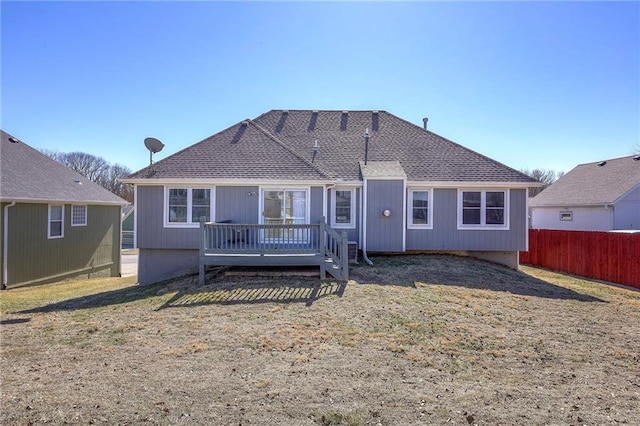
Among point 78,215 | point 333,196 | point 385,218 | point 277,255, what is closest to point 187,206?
point 277,255

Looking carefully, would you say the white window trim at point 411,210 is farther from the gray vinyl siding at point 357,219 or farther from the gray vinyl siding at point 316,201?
the gray vinyl siding at point 316,201

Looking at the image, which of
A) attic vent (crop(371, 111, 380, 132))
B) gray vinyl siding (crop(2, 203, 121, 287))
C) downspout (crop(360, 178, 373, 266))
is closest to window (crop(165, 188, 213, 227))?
downspout (crop(360, 178, 373, 266))

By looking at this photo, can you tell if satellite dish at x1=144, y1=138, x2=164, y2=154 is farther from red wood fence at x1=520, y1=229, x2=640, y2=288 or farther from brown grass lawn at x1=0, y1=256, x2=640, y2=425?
red wood fence at x1=520, y1=229, x2=640, y2=288

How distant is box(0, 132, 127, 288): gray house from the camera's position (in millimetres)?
12672

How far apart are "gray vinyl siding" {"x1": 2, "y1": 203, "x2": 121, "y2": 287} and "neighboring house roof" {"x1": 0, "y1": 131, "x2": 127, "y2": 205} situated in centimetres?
47

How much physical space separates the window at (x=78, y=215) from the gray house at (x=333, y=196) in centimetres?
607

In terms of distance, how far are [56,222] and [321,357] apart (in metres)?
14.8

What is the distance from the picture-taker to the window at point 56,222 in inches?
567

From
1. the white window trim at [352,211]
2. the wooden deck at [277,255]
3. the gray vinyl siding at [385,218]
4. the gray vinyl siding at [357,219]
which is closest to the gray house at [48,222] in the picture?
the wooden deck at [277,255]

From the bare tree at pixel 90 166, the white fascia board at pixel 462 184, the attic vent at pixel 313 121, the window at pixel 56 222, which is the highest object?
the bare tree at pixel 90 166

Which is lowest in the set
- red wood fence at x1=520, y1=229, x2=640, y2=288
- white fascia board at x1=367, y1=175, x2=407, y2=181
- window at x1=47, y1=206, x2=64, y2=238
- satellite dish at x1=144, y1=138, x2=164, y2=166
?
red wood fence at x1=520, y1=229, x2=640, y2=288

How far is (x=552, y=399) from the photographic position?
4020 millimetres

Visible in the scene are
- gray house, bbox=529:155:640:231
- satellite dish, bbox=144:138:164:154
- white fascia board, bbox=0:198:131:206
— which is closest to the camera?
white fascia board, bbox=0:198:131:206

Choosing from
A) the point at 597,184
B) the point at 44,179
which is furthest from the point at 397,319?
the point at 597,184
